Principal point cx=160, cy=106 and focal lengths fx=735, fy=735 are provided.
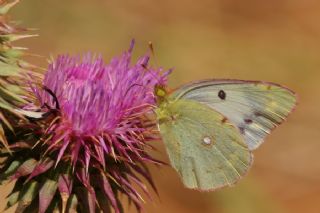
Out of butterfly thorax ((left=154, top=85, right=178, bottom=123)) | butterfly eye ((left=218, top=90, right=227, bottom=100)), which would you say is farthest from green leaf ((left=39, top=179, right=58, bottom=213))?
butterfly eye ((left=218, top=90, right=227, bottom=100))

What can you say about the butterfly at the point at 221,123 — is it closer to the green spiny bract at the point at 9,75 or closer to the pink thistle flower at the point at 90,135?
the pink thistle flower at the point at 90,135

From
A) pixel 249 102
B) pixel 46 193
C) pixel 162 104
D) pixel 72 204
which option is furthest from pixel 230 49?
pixel 46 193

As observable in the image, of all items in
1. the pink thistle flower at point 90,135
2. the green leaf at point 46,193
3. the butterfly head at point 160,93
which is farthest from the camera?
the butterfly head at point 160,93

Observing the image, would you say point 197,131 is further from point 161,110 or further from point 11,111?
point 11,111

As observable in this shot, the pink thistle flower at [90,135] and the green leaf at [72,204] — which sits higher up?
the pink thistle flower at [90,135]

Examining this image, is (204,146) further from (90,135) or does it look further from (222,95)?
(90,135)

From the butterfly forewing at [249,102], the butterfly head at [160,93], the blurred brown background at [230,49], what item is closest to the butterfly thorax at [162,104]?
the butterfly head at [160,93]

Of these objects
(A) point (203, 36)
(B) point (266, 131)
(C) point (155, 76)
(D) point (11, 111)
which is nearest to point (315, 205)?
(A) point (203, 36)
